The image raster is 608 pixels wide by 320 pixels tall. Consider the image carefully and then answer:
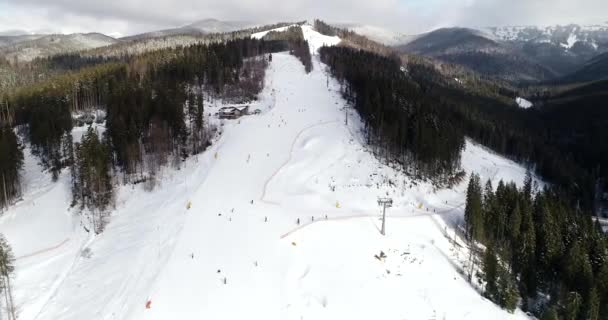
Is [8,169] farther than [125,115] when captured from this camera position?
No

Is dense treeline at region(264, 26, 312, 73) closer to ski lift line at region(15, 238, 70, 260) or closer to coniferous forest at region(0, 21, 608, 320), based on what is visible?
coniferous forest at region(0, 21, 608, 320)

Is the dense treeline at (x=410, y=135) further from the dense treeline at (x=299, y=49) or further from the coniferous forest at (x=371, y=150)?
the dense treeline at (x=299, y=49)

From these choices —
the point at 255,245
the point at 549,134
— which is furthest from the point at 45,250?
the point at 549,134

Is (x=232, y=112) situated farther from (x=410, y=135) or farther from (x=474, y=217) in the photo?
(x=474, y=217)

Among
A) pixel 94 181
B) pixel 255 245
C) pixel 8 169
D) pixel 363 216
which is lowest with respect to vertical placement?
pixel 363 216

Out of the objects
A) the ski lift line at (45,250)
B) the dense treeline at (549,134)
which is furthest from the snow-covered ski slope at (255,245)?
the dense treeline at (549,134)

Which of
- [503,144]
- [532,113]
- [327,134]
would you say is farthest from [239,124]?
[532,113]

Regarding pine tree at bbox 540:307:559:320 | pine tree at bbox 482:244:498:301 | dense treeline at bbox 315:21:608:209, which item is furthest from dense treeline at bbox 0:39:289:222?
dense treeline at bbox 315:21:608:209
